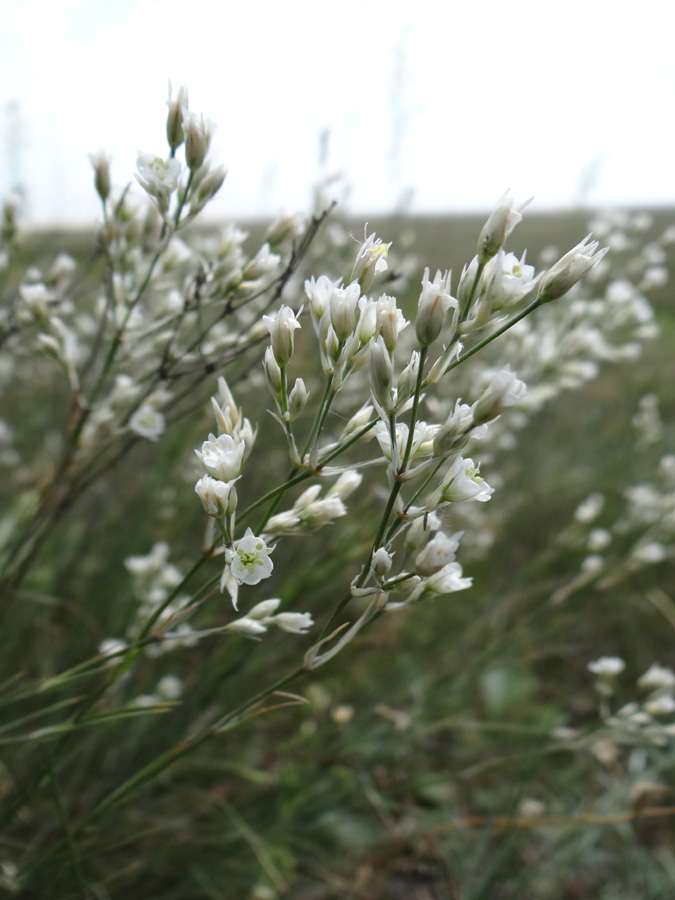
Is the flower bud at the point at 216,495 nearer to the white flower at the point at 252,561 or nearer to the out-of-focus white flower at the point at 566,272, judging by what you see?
the white flower at the point at 252,561

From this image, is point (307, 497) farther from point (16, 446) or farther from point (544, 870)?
point (16, 446)

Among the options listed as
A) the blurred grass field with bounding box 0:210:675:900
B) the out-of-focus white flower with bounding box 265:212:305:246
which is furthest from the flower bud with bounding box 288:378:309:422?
the blurred grass field with bounding box 0:210:675:900

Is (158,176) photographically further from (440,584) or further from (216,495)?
(440,584)

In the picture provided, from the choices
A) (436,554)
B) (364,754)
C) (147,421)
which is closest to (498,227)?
(436,554)

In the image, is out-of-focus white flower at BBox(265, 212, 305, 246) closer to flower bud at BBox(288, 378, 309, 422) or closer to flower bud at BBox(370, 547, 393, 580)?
flower bud at BBox(288, 378, 309, 422)

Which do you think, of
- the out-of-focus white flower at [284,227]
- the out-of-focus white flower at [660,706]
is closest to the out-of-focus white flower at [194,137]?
the out-of-focus white flower at [284,227]

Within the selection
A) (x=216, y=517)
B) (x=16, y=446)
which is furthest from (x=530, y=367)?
(x=16, y=446)
